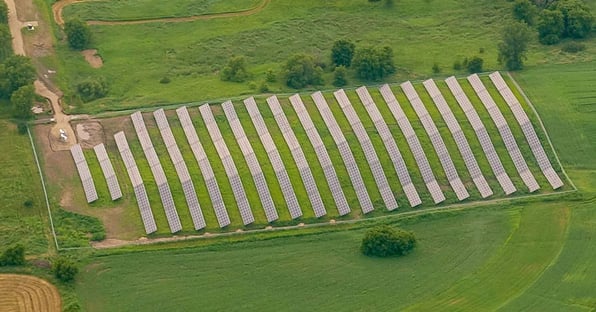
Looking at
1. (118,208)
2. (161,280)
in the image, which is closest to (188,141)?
(118,208)

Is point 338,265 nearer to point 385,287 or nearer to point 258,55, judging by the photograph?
point 385,287

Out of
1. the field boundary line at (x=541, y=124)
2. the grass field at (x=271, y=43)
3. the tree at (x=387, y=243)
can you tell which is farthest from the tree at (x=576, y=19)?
the tree at (x=387, y=243)

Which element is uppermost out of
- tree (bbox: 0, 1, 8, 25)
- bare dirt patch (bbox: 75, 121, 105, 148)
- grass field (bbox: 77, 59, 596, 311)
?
tree (bbox: 0, 1, 8, 25)

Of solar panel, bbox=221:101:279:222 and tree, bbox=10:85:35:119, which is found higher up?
tree, bbox=10:85:35:119

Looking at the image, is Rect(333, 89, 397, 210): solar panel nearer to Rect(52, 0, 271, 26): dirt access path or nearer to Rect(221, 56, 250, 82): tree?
Rect(221, 56, 250, 82): tree

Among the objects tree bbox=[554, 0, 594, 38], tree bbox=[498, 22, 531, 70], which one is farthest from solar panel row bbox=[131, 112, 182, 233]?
tree bbox=[554, 0, 594, 38]

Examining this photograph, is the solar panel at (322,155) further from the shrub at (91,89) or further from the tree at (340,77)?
the shrub at (91,89)
